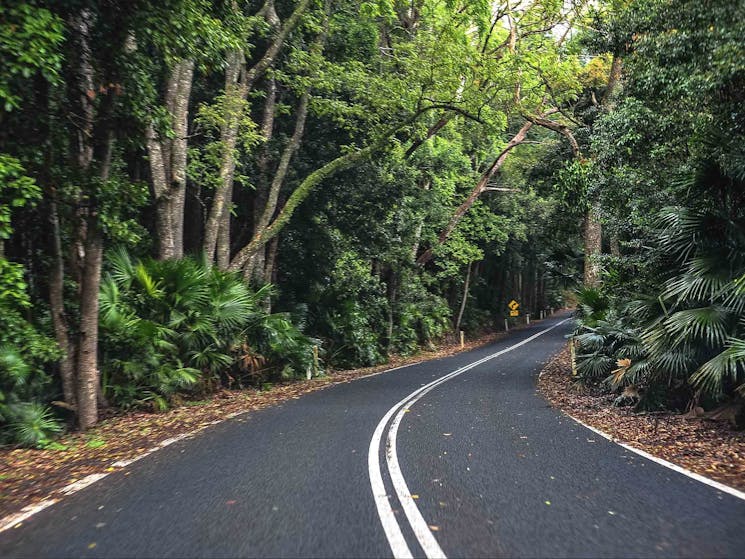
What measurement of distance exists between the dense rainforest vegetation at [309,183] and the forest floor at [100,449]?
0.51 metres

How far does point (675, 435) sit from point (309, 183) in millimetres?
11668

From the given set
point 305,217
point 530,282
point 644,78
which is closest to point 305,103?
point 305,217

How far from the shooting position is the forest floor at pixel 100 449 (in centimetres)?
602

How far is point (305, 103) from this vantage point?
17531 millimetres

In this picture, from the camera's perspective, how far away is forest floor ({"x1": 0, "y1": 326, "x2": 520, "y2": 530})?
602cm

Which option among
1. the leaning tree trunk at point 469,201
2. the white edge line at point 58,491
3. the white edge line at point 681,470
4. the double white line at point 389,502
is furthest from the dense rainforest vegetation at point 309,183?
the double white line at point 389,502

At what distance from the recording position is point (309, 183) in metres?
16.8

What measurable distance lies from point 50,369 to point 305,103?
10972 mm

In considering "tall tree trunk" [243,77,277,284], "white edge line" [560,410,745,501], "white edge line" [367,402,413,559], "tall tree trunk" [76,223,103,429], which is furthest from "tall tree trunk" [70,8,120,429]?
"white edge line" [560,410,745,501]

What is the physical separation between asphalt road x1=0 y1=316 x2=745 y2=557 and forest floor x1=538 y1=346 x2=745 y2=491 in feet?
1.60

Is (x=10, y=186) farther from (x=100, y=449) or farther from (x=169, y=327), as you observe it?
(x=169, y=327)

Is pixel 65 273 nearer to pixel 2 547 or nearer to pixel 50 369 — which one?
pixel 50 369

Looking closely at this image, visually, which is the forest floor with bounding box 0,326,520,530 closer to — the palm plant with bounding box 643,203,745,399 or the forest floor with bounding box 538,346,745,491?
the forest floor with bounding box 538,346,745,491

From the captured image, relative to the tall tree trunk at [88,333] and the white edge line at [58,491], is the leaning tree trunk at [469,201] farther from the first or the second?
the white edge line at [58,491]
